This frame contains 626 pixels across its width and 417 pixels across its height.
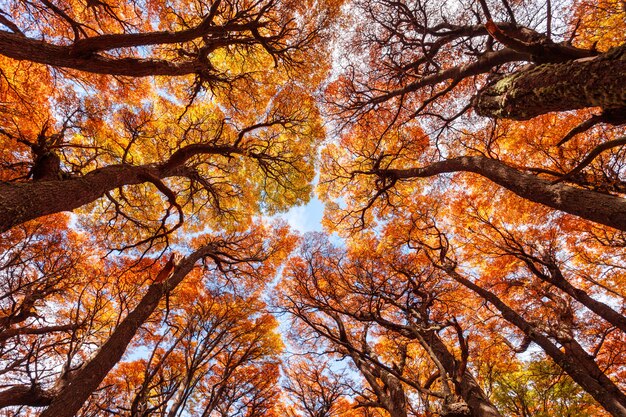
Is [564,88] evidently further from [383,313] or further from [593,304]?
[383,313]

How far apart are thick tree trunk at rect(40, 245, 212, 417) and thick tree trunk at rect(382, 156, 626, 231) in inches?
259

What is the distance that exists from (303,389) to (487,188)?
33.2 ft

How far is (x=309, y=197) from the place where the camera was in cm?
1016

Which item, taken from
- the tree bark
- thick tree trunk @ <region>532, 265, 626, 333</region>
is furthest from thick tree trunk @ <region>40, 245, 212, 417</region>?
thick tree trunk @ <region>532, 265, 626, 333</region>

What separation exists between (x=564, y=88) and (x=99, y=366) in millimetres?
7156

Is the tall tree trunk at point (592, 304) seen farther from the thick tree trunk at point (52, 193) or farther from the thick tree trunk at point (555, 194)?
the thick tree trunk at point (52, 193)

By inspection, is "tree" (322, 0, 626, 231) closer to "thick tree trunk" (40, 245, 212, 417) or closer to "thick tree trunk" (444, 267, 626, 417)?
"thick tree trunk" (444, 267, 626, 417)

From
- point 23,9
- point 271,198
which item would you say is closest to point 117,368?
point 271,198

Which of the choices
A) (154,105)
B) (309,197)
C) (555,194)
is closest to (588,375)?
(555,194)

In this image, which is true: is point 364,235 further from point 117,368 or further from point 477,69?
point 117,368

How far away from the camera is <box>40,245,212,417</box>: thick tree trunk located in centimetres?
343

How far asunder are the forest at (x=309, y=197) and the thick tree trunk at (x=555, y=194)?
0.03m

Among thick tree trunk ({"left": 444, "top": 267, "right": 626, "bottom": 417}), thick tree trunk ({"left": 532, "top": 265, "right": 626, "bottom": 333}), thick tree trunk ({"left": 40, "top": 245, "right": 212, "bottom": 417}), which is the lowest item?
thick tree trunk ({"left": 40, "top": 245, "right": 212, "bottom": 417})

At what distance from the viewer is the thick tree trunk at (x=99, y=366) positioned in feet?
11.3
